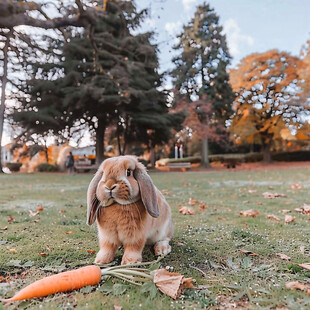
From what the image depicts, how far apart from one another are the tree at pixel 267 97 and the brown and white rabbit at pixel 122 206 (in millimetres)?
23464

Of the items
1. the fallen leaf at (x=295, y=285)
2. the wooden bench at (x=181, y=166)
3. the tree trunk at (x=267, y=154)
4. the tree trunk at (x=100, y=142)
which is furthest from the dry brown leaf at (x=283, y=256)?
the tree trunk at (x=267, y=154)

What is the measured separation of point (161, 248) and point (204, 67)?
24447mm

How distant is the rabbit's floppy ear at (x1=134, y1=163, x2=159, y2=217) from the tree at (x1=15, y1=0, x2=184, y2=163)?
44.9ft

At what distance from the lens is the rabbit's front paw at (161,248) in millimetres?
2445

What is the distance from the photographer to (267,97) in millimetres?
25484

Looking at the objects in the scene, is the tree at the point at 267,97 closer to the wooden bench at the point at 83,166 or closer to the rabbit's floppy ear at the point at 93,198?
the wooden bench at the point at 83,166

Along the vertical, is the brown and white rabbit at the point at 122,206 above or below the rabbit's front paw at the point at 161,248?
above

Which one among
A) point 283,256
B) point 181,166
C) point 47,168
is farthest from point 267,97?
point 283,256

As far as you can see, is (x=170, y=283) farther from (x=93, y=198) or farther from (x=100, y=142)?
(x=100, y=142)

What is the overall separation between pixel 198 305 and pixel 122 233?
0.78 metres

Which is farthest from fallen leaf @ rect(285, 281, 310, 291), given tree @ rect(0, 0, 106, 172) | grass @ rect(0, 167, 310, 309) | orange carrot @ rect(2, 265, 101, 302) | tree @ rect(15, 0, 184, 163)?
tree @ rect(15, 0, 184, 163)

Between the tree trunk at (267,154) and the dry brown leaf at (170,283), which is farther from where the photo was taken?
the tree trunk at (267,154)

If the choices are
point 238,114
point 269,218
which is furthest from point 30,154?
point 269,218

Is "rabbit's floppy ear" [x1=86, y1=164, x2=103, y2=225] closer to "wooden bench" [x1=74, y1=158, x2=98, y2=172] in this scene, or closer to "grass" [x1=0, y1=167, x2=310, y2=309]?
"grass" [x1=0, y1=167, x2=310, y2=309]
